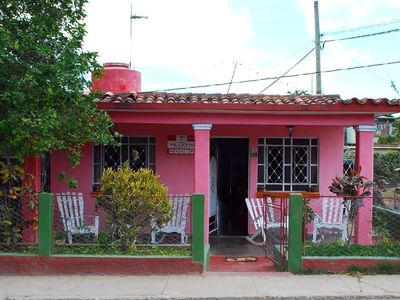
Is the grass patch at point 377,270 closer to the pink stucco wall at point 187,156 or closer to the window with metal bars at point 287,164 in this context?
the pink stucco wall at point 187,156

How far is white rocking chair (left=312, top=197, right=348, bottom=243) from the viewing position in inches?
353

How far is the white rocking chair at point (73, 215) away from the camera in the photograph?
28.0 feet

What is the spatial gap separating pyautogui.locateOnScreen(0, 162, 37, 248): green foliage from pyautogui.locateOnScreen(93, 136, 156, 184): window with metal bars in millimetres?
3114

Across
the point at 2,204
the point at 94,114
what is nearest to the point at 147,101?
the point at 94,114

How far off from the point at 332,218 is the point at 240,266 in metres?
2.57

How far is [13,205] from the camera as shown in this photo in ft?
25.6

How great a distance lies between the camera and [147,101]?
354 inches

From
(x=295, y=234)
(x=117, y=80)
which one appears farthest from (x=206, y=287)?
(x=117, y=80)

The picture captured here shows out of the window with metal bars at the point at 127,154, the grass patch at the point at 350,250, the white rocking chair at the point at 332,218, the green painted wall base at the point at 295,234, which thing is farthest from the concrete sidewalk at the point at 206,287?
the window with metal bars at the point at 127,154

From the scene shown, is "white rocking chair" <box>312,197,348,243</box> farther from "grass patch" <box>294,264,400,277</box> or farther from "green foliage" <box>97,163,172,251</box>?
"green foliage" <box>97,163,172,251</box>

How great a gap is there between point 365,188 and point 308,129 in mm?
3001

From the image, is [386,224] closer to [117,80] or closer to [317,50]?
[117,80]

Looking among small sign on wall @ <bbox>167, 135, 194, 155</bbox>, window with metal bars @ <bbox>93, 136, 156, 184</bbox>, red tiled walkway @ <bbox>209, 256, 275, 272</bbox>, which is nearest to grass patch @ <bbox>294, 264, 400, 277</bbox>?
red tiled walkway @ <bbox>209, 256, 275, 272</bbox>

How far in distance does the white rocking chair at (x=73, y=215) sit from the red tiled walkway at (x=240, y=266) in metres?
1.97
